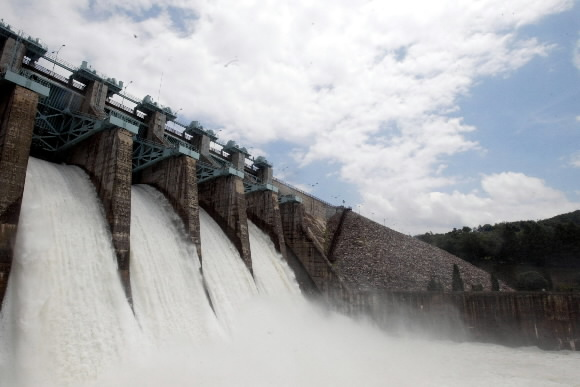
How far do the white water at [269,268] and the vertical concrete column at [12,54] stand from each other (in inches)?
626

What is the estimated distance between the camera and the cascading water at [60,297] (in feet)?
31.3

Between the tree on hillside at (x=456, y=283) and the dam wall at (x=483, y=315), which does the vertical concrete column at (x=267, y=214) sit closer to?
the dam wall at (x=483, y=315)

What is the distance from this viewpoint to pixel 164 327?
13.0 meters

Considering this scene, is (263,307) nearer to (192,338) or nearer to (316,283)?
(192,338)

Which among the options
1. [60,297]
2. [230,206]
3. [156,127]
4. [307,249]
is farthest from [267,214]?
[60,297]

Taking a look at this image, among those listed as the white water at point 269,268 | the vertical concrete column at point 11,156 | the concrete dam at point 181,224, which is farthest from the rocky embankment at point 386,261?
the vertical concrete column at point 11,156

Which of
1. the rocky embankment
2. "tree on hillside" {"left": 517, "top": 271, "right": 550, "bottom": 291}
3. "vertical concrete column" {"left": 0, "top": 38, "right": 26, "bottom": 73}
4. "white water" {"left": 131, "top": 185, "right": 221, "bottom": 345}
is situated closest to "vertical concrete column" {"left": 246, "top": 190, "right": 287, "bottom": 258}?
the rocky embankment

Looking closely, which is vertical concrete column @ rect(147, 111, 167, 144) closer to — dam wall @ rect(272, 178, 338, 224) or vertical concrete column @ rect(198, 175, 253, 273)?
vertical concrete column @ rect(198, 175, 253, 273)

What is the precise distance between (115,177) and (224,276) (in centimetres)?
721

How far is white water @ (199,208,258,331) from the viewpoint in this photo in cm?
1667

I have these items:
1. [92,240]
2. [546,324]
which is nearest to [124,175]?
[92,240]

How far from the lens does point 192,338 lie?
44.6 ft

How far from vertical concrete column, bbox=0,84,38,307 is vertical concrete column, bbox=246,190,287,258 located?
655 inches

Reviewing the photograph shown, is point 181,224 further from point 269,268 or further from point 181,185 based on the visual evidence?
point 269,268
